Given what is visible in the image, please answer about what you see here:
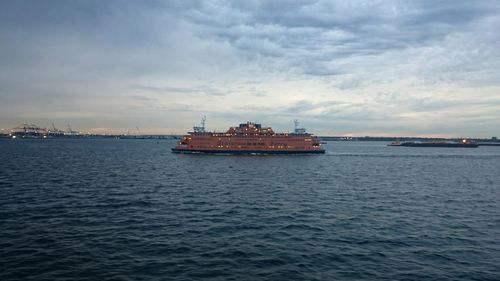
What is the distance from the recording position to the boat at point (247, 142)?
5369 inches

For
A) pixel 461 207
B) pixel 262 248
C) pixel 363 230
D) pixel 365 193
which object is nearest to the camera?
pixel 262 248

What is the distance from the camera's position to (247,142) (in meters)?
138

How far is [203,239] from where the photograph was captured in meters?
25.5

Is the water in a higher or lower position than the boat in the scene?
lower

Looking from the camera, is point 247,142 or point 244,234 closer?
point 244,234

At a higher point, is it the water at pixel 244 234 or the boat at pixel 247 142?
the boat at pixel 247 142

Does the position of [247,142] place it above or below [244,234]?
above

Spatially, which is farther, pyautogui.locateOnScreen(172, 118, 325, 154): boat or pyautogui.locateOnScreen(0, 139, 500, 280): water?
pyautogui.locateOnScreen(172, 118, 325, 154): boat

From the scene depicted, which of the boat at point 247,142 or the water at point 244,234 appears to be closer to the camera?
the water at point 244,234

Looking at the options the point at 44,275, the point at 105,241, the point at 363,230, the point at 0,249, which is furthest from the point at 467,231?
the point at 0,249

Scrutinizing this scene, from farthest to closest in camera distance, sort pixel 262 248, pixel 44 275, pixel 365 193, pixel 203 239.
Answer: pixel 365 193
pixel 203 239
pixel 262 248
pixel 44 275

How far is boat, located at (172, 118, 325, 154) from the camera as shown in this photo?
136375 mm

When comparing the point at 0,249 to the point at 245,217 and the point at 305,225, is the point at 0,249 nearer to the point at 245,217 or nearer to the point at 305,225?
the point at 245,217

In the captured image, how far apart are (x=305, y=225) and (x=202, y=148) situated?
109m
